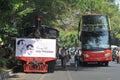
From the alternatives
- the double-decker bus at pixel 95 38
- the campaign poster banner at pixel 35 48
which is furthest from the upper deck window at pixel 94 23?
the campaign poster banner at pixel 35 48

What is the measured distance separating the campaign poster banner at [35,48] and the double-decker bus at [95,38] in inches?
394

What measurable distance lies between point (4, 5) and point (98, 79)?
768 cm

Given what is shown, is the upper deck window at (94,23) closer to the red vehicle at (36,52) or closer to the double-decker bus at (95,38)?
the double-decker bus at (95,38)

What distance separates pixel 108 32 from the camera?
39031 mm

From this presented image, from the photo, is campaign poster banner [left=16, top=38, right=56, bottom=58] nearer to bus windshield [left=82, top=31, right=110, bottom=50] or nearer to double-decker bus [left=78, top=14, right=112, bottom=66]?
double-decker bus [left=78, top=14, right=112, bottom=66]

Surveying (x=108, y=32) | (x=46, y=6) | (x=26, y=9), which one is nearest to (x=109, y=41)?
(x=108, y=32)

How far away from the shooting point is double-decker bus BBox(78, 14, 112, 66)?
39094 mm

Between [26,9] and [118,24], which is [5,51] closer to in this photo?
[26,9]

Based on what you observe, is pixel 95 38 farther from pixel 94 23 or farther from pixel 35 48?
pixel 35 48

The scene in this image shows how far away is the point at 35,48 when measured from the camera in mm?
29594

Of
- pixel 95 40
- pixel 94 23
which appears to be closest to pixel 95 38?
pixel 95 40

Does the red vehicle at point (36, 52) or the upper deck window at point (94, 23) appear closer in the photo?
the red vehicle at point (36, 52)

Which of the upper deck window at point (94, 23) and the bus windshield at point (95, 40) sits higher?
the upper deck window at point (94, 23)

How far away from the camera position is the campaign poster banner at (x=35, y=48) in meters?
29.4
